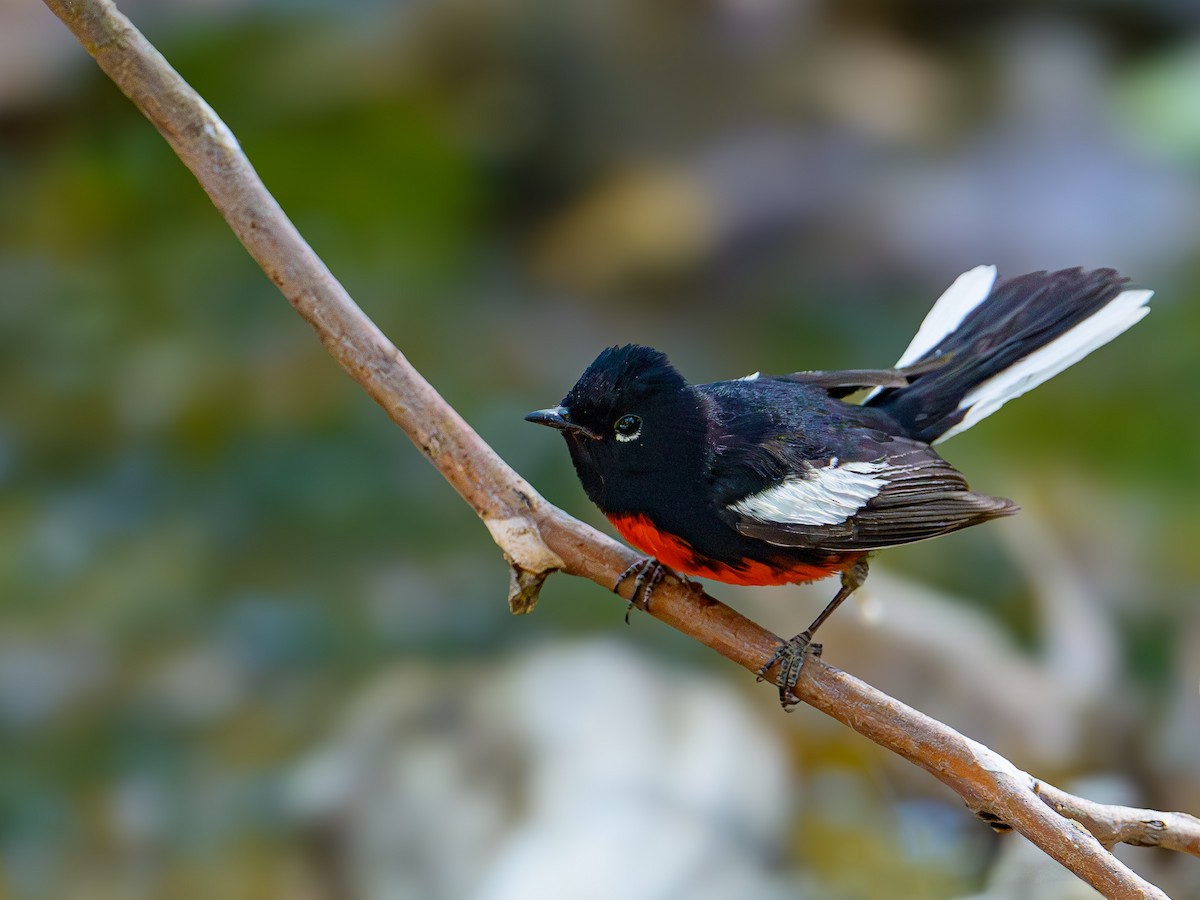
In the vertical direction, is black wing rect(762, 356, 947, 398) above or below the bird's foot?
above

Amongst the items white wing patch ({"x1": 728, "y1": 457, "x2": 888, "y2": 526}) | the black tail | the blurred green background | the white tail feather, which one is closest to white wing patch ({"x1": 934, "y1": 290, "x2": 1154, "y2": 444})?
the black tail

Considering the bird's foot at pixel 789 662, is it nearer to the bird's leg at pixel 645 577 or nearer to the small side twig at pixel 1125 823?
the bird's leg at pixel 645 577

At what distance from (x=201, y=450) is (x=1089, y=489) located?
9.36 feet

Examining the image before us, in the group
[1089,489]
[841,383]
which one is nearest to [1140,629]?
[1089,489]

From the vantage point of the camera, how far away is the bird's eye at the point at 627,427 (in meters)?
1.55

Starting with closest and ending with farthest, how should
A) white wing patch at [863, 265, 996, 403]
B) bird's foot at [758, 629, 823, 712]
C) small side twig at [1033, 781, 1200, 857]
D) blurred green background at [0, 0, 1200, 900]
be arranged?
1. small side twig at [1033, 781, 1200, 857]
2. bird's foot at [758, 629, 823, 712]
3. white wing patch at [863, 265, 996, 403]
4. blurred green background at [0, 0, 1200, 900]

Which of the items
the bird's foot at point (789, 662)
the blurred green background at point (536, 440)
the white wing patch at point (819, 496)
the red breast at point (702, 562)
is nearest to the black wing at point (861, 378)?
the white wing patch at point (819, 496)

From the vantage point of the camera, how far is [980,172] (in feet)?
16.3

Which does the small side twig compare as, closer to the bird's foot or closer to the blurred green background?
the bird's foot

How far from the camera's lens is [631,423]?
1.55 m

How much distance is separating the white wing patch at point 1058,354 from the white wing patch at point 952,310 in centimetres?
11

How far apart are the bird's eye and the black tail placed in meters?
0.51

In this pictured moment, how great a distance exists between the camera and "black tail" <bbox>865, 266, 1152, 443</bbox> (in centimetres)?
178

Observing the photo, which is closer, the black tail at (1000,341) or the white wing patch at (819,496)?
the white wing patch at (819,496)
